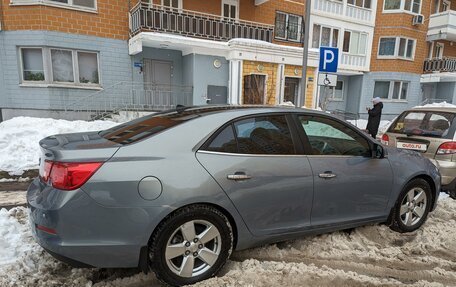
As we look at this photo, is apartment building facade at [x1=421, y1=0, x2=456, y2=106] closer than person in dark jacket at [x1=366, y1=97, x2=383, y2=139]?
No

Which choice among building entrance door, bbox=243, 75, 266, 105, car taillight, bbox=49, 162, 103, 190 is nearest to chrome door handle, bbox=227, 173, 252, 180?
car taillight, bbox=49, 162, 103, 190

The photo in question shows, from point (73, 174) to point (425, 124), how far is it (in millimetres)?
5810

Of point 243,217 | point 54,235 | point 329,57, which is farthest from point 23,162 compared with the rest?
point 329,57

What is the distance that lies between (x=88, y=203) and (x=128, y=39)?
39.3ft

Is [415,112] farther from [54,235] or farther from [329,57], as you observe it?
[54,235]

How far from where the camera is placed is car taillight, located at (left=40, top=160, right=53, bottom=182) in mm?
2430

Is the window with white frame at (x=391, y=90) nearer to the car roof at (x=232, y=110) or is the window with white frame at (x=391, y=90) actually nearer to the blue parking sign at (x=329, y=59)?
the blue parking sign at (x=329, y=59)

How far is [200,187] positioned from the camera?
254 cm

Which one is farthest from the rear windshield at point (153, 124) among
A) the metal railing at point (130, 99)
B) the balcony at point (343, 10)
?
the balcony at point (343, 10)

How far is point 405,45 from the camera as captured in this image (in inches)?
801

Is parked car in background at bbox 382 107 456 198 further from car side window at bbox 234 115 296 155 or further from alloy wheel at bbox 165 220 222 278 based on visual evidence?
alloy wheel at bbox 165 220 222 278

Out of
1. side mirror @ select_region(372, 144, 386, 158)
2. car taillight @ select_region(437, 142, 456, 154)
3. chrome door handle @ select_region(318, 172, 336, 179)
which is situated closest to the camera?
chrome door handle @ select_region(318, 172, 336, 179)

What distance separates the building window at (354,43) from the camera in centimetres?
1972

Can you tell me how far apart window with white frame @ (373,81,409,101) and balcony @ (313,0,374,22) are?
14.0 feet
